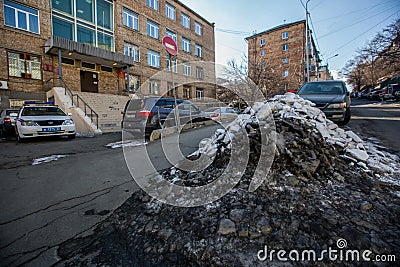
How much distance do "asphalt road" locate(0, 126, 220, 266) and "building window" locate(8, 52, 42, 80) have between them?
10.4 meters

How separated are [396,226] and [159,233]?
2.31m

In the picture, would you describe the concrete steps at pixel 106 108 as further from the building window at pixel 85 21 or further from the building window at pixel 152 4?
the building window at pixel 152 4

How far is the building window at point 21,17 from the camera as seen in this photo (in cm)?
1260

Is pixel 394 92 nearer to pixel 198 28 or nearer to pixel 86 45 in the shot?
pixel 198 28

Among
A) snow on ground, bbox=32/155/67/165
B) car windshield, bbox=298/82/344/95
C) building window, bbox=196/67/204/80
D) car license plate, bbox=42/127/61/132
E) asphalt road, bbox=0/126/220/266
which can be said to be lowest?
asphalt road, bbox=0/126/220/266

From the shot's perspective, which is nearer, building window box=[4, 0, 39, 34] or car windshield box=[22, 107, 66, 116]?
car windshield box=[22, 107, 66, 116]

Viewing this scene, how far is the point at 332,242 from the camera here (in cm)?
177

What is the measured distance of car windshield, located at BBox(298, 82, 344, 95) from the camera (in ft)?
23.0

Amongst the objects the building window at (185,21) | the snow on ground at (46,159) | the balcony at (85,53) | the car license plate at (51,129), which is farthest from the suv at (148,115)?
the building window at (185,21)

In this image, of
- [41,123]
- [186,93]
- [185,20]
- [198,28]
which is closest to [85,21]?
[41,123]

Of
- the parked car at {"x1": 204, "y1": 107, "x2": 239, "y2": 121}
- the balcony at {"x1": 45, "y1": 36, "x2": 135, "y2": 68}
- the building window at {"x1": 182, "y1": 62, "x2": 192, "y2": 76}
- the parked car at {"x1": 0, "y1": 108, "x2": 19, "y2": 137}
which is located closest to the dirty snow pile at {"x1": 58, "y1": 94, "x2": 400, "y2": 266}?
the parked car at {"x1": 204, "y1": 107, "x2": 239, "y2": 121}

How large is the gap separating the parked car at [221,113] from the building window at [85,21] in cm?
1165

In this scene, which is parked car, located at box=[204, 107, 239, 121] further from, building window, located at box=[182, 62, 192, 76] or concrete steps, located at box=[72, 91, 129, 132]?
building window, located at box=[182, 62, 192, 76]

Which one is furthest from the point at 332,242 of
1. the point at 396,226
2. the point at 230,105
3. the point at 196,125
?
the point at 230,105
